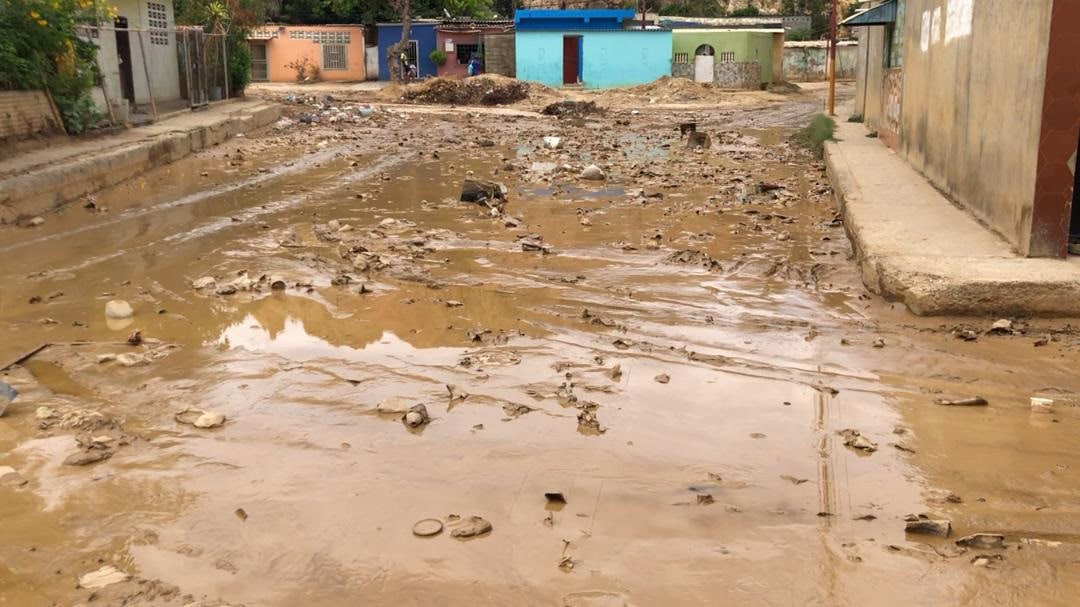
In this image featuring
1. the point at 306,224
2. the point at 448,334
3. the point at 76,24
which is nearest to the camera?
the point at 448,334

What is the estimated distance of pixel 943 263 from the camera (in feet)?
20.5

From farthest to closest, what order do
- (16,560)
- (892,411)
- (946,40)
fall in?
(946,40) < (892,411) < (16,560)

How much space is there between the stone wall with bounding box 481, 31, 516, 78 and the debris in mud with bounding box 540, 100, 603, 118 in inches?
570

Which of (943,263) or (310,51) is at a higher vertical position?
(310,51)

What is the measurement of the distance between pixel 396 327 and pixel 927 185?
6830 mm

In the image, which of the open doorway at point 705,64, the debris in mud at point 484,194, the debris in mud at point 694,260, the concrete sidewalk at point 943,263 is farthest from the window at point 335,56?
the debris in mud at point 694,260

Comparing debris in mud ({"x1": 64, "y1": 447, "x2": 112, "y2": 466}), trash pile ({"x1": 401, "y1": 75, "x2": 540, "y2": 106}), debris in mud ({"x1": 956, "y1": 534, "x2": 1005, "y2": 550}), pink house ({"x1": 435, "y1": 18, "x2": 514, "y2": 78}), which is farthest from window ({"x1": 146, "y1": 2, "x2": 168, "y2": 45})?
debris in mud ({"x1": 956, "y1": 534, "x2": 1005, "y2": 550})

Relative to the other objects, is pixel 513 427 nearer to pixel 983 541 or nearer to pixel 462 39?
pixel 983 541

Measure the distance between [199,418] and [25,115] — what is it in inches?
410

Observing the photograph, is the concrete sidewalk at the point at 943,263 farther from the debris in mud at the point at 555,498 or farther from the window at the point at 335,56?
the window at the point at 335,56

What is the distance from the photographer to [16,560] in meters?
3.11

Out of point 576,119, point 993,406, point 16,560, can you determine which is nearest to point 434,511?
point 16,560

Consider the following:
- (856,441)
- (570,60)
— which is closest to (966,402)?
(856,441)

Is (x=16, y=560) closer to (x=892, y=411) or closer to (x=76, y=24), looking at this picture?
(x=892, y=411)
